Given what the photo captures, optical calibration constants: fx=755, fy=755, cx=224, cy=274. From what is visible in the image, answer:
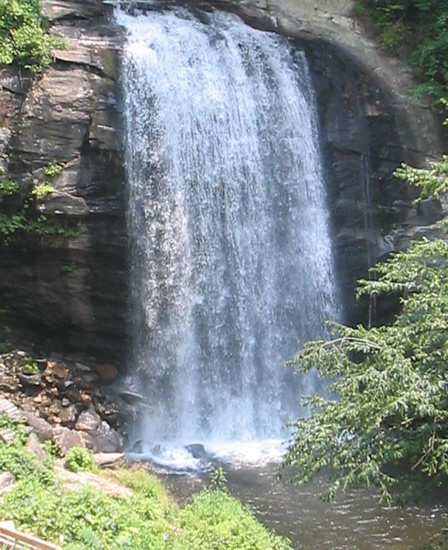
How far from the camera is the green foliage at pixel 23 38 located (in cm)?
1364

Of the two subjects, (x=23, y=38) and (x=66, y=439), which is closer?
(x=66, y=439)

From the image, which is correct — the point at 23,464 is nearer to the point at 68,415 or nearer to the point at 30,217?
the point at 68,415

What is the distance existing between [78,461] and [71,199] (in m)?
4.87

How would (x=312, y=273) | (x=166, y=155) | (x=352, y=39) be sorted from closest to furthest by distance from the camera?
(x=166, y=155) < (x=312, y=273) < (x=352, y=39)

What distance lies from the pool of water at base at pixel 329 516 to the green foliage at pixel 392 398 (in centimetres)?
200

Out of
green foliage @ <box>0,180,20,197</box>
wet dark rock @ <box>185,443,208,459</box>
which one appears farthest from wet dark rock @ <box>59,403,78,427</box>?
green foliage @ <box>0,180,20,197</box>

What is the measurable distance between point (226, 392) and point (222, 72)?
6.41m

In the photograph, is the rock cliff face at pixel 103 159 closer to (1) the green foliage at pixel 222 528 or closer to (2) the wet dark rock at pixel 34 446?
(2) the wet dark rock at pixel 34 446

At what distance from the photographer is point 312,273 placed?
1528cm

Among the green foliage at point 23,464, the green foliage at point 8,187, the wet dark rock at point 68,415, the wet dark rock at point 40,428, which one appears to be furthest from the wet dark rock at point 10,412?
the green foliage at point 8,187

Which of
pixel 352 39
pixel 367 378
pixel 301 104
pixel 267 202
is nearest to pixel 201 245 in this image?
pixel 267 202

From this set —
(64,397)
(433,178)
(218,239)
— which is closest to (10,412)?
(64,397)

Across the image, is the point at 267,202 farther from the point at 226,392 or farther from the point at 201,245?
the point at 226,392

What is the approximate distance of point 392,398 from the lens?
7012mm
